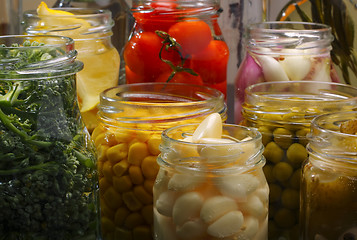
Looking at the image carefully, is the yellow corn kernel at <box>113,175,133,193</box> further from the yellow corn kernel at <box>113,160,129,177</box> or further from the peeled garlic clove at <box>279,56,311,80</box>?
the peeled garlic clove at <box>279,56,311,80</box>

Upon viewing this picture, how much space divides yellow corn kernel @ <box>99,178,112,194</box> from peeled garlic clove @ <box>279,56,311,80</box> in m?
0.27

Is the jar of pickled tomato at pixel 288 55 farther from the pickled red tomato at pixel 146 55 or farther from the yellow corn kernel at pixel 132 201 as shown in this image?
the yellow corn kernel at pixel 132 201

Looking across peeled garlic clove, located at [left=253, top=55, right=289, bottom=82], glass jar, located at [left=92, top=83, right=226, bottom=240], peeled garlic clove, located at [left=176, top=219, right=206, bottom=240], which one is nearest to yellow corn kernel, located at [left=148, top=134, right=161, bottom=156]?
glass jar, located at [left=92, top=83, right=226, bottom=240]

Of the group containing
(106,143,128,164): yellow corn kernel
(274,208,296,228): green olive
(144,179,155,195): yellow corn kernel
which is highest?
(106,143,128,164): yellow corn kernel

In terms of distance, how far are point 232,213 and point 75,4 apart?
0.53m

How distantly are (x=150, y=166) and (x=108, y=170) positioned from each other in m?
0.05

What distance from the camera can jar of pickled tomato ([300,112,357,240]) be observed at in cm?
→ 51

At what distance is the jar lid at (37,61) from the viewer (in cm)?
51

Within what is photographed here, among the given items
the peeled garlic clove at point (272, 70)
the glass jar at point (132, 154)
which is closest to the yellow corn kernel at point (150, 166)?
the glass jar at point (132, 154)

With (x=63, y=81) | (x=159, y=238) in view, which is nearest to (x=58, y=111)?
(x=63, y=81)

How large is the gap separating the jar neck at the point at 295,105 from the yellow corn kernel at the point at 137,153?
0.12 m

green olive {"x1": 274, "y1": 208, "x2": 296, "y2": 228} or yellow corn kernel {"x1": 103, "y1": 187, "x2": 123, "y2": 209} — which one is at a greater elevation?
yellow corn kernel {"x1": 103, "y1": 187, "x2": 123, "y2": 209}

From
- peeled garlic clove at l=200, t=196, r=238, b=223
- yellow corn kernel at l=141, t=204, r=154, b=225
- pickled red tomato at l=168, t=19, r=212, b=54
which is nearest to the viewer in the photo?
peeled garlic clove at l=200, t=196, r=238, b=223

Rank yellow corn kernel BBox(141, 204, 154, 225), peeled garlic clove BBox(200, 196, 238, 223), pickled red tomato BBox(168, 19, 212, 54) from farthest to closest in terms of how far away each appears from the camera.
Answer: pickled red tomato BBox(168, 19, 212, 54)
yellow corn kernel BBox(141, 204, 154, 225)
peeled garlic clove BBox(200, 196, 238, 223)
